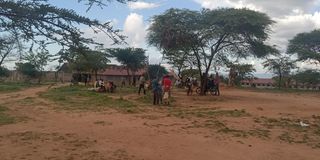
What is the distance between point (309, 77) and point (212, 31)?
33009mm

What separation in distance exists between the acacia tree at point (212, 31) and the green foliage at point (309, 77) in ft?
94.9

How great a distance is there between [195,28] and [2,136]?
65.0 ft

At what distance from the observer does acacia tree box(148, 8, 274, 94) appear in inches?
1125

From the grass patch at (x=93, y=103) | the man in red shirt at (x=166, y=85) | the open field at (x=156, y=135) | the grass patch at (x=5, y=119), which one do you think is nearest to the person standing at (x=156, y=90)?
the man in red shirt at (x=166, y=85)

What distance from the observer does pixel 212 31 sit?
29047mm

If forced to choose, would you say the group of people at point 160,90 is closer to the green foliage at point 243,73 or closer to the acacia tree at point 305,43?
the acacia tree at point 305,43

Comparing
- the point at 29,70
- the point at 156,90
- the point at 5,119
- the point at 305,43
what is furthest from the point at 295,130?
the point at 29,70

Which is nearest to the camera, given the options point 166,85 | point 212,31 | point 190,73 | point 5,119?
point 5,119

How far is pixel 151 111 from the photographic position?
59.6 ft

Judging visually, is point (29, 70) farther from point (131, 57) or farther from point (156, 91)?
point (156, 91)

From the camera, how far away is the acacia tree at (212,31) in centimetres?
2858

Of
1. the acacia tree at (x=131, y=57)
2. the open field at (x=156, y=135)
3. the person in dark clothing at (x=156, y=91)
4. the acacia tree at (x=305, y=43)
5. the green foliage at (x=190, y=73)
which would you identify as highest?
the acacia tree at (x=305, y=43)

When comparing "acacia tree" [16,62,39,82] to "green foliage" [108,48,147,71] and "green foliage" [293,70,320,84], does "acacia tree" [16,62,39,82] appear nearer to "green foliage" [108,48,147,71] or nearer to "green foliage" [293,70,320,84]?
"green foliage" [108,48,147,71]

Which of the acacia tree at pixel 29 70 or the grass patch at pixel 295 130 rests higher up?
the acacia tree at pixel 29 70
